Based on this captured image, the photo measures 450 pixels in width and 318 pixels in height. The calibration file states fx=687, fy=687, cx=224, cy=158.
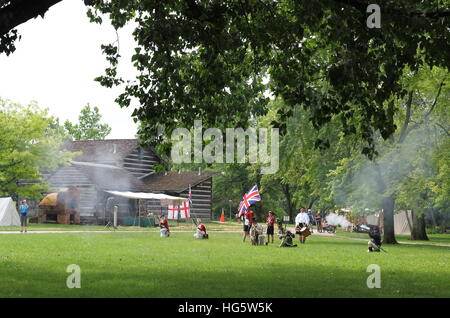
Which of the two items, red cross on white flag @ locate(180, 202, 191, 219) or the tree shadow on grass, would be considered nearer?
the tree shadow on grass

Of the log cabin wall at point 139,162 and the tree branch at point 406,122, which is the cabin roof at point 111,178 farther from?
the tree branch at point 406,122

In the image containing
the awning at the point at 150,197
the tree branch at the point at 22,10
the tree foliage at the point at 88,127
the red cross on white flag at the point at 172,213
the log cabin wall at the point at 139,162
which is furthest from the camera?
the tree foliage at the point at 88,127

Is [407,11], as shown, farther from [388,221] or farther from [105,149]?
[105,149]

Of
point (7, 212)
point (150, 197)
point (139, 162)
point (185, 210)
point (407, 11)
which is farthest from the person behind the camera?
point (139, 162)

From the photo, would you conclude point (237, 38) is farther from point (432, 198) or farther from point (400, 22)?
point (432, 198)

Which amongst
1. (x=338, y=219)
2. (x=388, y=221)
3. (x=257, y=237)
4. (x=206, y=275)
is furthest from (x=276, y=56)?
(x=338, y=219)

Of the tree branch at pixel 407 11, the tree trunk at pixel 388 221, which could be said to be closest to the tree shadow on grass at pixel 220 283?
the tree branch at pixel 407 11

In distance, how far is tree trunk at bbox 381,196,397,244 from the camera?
40.5m

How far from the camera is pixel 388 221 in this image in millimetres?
41156

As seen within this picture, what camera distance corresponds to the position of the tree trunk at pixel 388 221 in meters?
40.5

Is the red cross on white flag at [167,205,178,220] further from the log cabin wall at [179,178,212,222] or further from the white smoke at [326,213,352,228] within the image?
the white smoke at [326,213,352,228]

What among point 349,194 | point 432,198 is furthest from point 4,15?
point 432,198

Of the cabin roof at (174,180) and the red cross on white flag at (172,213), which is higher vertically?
the cabin roof at (174,180)

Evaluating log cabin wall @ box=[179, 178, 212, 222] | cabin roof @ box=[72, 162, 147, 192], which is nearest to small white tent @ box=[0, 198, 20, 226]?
cabin roof @ box=[72, 162, 147, 192]
